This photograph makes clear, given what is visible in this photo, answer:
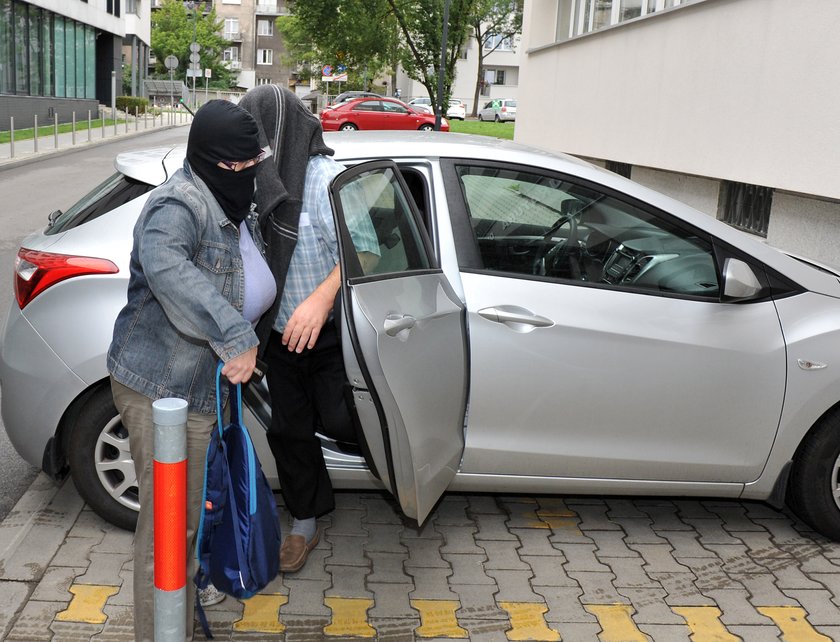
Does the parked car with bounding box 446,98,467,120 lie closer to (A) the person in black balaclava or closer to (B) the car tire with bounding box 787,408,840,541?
(B) the car tire with bounding box 787,408,840,541

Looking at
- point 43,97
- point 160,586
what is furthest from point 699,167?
point 43,97

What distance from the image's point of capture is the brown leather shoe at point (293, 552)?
11.7ft

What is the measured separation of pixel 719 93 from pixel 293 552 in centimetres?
863

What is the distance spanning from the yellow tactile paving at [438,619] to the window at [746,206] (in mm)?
7605

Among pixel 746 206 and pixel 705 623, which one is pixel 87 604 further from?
pixel 746 206

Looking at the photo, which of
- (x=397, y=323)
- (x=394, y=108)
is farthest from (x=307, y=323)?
(x=394, y=108)

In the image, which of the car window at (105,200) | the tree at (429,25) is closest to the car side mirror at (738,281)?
the car window at (105,200)

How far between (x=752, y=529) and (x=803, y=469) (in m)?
0.44

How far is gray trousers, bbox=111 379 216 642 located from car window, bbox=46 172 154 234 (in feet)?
4.04

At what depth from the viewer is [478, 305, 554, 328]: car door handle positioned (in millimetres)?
3545

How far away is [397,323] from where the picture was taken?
283 centimetres

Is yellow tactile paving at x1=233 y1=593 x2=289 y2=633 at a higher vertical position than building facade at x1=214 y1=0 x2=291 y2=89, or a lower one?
lower

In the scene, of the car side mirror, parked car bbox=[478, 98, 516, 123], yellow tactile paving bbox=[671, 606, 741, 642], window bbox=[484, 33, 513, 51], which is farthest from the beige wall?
window bbox=[484, 33, 513, 51]

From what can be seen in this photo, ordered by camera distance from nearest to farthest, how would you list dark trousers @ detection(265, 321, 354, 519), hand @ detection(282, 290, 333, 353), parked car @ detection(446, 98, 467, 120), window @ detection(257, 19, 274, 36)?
hand @ detection(282, 290, 333, 353)
dark trousers @ detection(265, 321, 354, 519)
parked car @ detection(446, 98, 467, 120)
window @ detection(257, 19, 274, 36)
